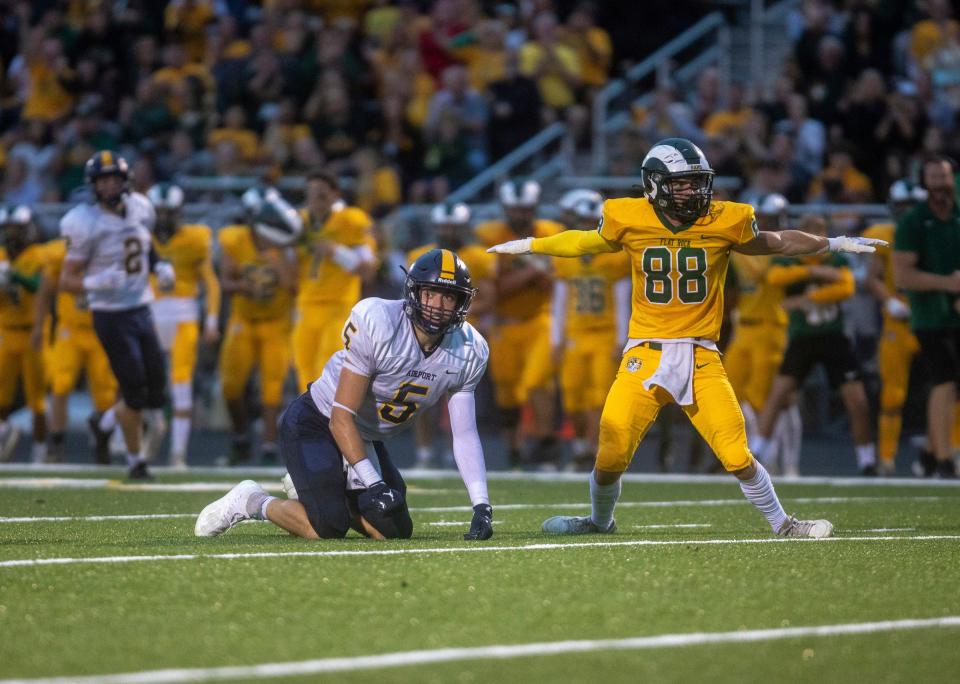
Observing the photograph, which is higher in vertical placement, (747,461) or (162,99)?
(162,99)

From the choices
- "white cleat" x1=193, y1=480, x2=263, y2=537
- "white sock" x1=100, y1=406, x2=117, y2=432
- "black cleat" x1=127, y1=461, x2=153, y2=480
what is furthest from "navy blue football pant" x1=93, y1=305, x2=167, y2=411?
"white cleat" x1=193, y1=480, x2=263, y2=537

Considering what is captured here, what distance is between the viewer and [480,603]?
201 inches

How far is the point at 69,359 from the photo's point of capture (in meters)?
12.8

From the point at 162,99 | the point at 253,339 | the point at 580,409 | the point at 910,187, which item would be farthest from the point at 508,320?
the point at 162,99

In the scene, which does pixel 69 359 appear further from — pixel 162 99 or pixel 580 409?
pixel 162 99

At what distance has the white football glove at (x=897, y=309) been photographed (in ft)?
39.3

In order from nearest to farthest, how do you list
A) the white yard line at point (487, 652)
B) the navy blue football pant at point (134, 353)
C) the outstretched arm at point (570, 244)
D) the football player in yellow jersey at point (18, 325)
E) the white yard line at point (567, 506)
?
the white yard line at point (487, 652), the outstretched arm at point (570, 244), the white yard line at point (567, 506), the navy blue football pant at point (134, 353), the football player in yellow jersey at point (18, 325)

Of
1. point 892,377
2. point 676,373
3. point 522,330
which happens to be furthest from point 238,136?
point 676,373

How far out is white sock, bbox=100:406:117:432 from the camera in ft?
40.2

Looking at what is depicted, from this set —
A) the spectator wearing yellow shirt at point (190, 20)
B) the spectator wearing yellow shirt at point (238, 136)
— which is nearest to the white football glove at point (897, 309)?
the spectator wearing yellow shirt at point (238, 136)

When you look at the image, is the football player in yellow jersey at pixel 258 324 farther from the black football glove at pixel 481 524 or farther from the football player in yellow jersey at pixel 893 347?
the black football glove at pixel 481 524

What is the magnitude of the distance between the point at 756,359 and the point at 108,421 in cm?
472

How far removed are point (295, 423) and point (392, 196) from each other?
30.8 feet

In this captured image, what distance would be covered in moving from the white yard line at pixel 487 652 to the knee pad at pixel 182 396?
842 centimetres
